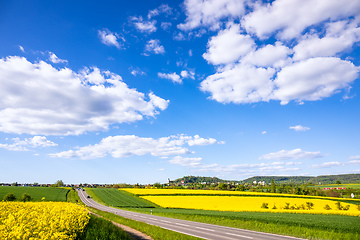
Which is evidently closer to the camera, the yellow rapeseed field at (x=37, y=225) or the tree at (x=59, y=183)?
the yellow rapeseed field at (x=37, y=225)

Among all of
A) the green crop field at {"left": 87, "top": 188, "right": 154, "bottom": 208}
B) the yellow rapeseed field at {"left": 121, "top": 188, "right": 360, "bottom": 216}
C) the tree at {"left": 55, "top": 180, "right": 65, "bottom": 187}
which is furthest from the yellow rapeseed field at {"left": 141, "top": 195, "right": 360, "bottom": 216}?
the tree at {"left": 55, "top": 180, "right": 65, "bottom": 187}

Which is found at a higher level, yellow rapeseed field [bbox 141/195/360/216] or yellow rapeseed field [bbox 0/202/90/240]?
yellow rapeseed field [bbox 0/202/90/240]

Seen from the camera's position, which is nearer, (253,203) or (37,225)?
(37,225)

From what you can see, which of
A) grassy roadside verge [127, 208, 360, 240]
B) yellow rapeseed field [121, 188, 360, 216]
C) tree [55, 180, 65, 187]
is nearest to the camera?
grassy roadside verge [127, 208, 360, 240]

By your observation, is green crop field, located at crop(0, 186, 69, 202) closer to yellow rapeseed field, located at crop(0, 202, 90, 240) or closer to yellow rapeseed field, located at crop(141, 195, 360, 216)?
yellow rapeseed field, located at crop(141, 195, 360, 216)

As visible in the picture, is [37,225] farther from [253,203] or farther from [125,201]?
[125,201]

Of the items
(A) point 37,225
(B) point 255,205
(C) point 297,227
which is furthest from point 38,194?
(A) point 37,225

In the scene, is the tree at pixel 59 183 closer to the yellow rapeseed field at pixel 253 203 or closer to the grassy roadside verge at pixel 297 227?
the yellow rapeseed field at pixel 253 203

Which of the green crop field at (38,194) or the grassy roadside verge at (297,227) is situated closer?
the grassy roadside verge at (297,227)

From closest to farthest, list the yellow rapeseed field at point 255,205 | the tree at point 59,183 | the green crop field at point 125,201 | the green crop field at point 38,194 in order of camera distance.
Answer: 1. the yellow rapeseed field at point 255,205
2. the green crop field at point 125,201
3. the green crop field at point 38,194
4. the tree at point 59,183

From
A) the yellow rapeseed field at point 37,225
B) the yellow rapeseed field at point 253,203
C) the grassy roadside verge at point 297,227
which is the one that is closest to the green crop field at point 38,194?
the yellow rapeseed field at point 253,203

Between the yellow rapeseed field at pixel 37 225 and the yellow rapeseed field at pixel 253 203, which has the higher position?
the yellow rapeseed field at pixel 37 225

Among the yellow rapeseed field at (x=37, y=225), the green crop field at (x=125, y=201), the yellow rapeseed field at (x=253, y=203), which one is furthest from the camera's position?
the green crop field at (x=125, y=201)

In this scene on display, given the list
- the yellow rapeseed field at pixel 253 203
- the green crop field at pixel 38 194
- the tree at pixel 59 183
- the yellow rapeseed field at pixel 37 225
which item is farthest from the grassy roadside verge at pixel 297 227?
the tree at pixel 59 183
